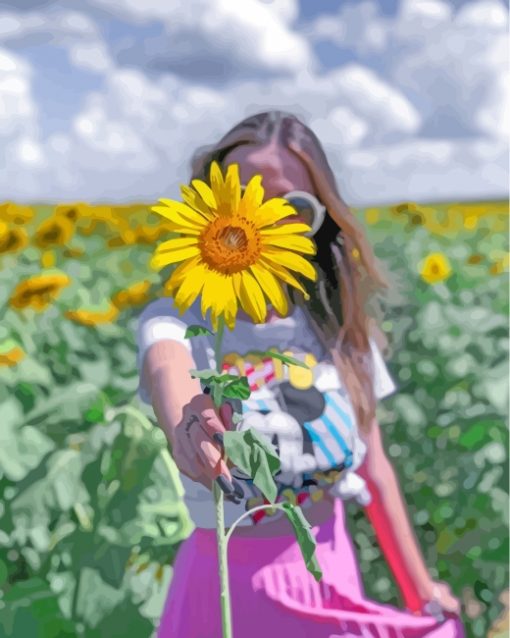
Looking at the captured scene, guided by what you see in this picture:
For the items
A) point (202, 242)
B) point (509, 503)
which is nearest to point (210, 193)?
point (202, 242)

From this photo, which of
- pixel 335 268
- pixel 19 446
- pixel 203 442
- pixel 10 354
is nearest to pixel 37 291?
pixel 10 354

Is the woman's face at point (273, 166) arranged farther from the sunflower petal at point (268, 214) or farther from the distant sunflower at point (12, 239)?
the distant sunflower at point (12, 239)

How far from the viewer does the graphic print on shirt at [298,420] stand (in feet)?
2.71

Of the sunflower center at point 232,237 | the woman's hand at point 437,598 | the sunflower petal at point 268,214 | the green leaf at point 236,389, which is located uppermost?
the sunflower petal at point 268,214

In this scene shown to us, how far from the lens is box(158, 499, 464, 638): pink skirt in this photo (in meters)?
0.81

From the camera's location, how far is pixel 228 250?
558 millimetres

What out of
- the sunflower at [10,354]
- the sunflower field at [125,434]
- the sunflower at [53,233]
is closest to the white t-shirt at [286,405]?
the sunflower field at [125,434]

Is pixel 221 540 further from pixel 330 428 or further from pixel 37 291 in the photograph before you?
pixel 37 291

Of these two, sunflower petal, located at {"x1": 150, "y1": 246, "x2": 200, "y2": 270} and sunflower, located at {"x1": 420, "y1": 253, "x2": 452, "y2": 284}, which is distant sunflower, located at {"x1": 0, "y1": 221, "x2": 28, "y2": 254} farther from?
sunflower petal, located at {"x1": 150, "y1": 246, "x2": 200, "y2": 270}

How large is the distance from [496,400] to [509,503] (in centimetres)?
15

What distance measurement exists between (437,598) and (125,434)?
1.18 feet

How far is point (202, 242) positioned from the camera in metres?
0.56

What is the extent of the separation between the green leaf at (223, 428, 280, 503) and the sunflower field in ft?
0.42

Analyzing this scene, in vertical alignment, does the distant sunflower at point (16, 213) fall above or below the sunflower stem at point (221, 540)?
above
